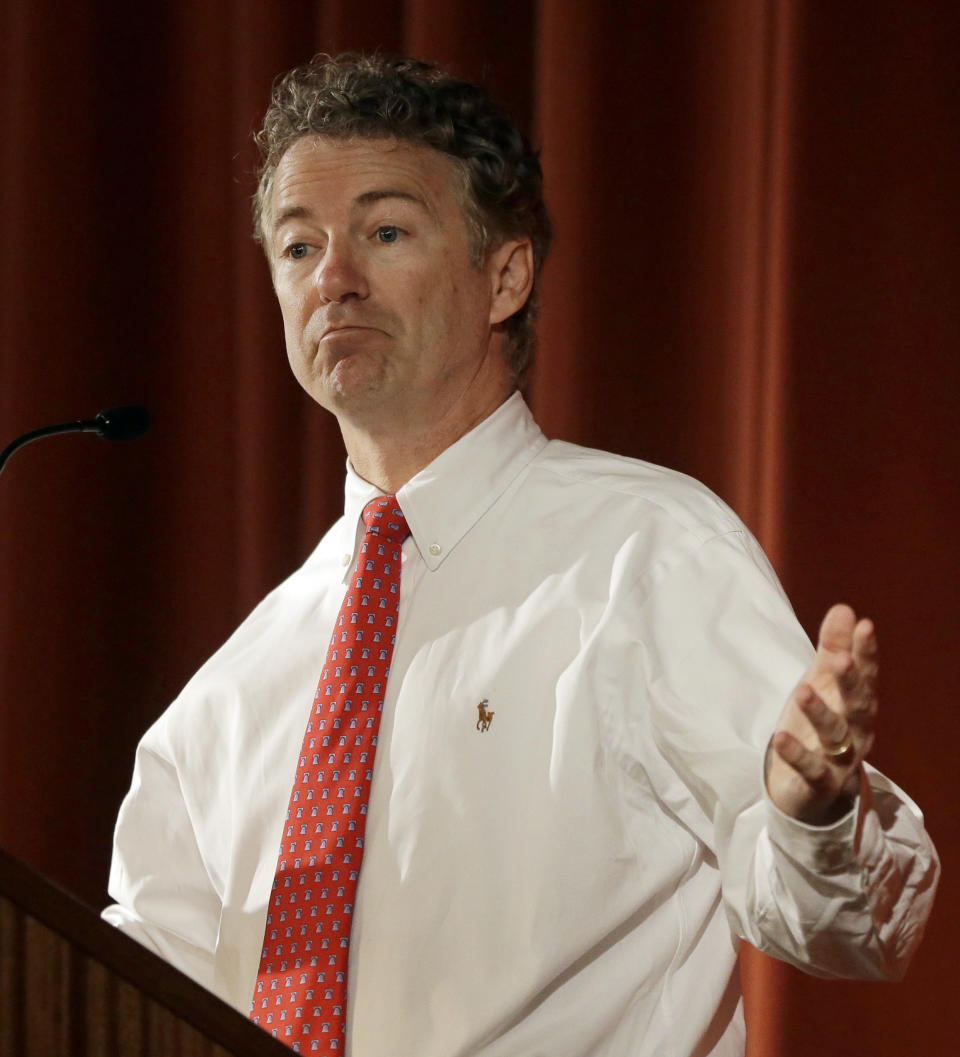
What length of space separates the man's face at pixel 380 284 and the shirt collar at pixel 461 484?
2.9 inches

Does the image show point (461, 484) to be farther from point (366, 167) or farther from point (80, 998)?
point (80, 998)

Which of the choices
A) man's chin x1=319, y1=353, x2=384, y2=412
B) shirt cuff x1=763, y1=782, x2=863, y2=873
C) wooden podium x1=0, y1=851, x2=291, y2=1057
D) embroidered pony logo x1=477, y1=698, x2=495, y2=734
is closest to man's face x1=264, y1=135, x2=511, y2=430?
man's chin x1=319, y1=353, x2=384, y2=412

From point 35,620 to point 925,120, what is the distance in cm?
142

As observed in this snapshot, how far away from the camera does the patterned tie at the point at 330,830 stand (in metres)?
1.24

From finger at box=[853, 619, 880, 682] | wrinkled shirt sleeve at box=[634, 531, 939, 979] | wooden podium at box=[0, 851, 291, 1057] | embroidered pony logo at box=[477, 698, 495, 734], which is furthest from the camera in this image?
embroidered pony logo at box=[477, 698, 495, 734]

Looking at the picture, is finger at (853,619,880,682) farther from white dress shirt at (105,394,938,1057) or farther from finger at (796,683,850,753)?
white dress shirt at (105,394,938,1057)

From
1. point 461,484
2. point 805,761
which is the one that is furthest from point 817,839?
point 461,484

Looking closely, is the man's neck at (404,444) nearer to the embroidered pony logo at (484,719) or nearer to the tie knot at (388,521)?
the tie knot at (388,521)

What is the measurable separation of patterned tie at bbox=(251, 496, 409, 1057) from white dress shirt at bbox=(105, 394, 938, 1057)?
21 mm

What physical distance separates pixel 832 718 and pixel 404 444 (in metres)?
0.75

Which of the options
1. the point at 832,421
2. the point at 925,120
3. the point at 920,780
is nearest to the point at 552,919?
the point at 920,780

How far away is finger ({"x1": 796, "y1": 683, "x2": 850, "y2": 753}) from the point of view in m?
0.90

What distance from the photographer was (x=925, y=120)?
5.93ft

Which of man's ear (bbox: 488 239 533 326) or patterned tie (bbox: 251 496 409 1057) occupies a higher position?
man's ear (bbox: 488 239 533 326)
